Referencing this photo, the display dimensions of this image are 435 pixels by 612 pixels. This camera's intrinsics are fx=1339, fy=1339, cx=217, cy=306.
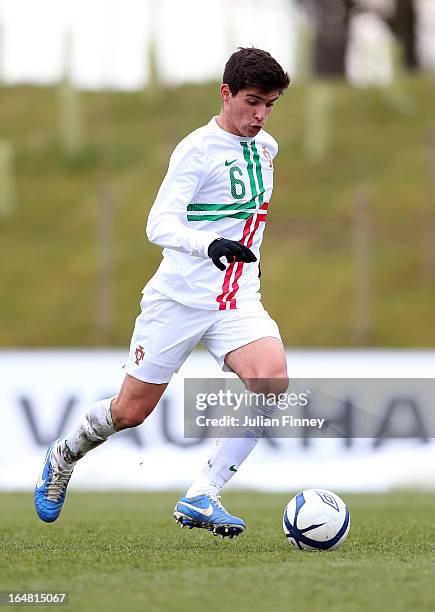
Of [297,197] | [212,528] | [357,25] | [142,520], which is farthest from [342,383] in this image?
[357,25]

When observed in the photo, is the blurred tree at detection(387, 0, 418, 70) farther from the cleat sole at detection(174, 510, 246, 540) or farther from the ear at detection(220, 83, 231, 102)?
the cleat sole at detection(174, 510, 246, 540)

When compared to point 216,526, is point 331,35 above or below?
above

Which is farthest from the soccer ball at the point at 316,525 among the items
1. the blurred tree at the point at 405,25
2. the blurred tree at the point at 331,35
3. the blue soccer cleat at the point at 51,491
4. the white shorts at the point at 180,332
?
the blurred tree at the point at 331,35

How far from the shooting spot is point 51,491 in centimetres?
679

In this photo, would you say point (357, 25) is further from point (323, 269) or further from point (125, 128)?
point (323, 269)

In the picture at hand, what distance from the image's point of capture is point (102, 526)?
7.57 meters

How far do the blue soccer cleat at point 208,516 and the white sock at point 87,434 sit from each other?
0.57m

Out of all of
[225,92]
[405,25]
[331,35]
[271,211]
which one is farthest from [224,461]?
[331,35]

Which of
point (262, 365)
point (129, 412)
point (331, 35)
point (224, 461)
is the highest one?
point (331, 35)

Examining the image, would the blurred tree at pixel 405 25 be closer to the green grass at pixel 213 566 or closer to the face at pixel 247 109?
the green grass at pixel 213 566

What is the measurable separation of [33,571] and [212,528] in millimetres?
1196

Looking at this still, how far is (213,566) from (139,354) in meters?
1.31

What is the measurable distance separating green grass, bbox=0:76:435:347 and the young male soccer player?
11939 mm

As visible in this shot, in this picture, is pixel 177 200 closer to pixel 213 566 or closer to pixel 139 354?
pixel 139 354
